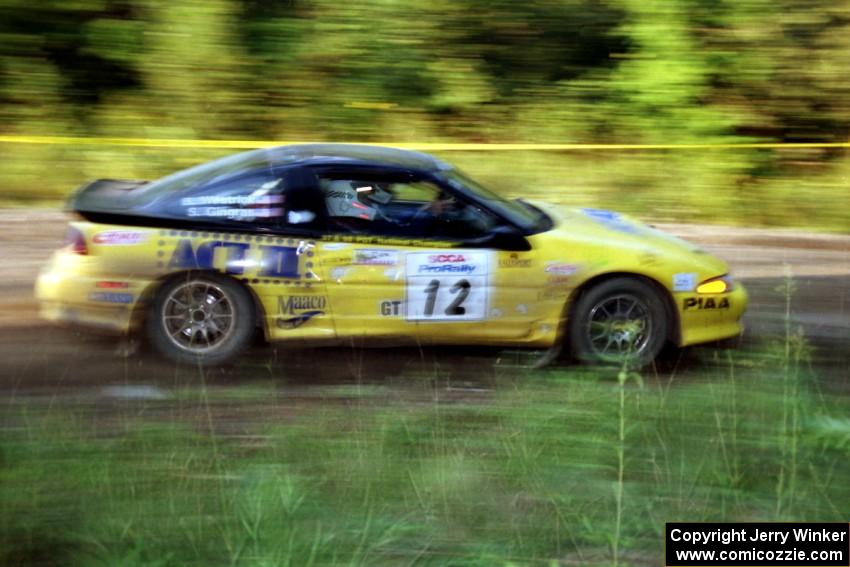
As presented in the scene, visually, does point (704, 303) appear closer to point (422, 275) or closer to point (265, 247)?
point (422, 275)

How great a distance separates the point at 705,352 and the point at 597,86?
7.37 metres

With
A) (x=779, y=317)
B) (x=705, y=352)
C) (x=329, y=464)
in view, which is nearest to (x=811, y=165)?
(x=779, y=317)


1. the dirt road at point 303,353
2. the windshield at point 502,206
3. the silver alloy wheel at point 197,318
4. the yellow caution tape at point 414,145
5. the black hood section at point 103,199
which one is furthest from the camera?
the yellow caution tape at point 414,145

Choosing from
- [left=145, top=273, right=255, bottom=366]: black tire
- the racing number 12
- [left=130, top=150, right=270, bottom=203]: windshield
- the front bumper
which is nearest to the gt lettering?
the racing number 12

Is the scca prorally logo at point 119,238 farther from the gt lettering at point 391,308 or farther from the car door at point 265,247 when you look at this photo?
the gt lettering at point 391,308

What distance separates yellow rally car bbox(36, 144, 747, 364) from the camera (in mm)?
6113

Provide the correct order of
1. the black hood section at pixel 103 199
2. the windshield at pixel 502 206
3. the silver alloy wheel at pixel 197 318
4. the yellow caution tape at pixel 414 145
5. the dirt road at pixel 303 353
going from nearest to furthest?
the dirt road at pixel 303 353, the silver alloy wheel at pixel 197 318, the black hood section at pixel 103 199, the windshield at pixel 502 206, the yellow caution tape at pixel 414 145

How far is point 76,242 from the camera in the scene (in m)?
6.18

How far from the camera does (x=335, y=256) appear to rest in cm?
613

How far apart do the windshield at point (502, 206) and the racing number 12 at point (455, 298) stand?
1.72 ft

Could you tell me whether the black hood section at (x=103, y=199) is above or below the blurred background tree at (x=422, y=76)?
below

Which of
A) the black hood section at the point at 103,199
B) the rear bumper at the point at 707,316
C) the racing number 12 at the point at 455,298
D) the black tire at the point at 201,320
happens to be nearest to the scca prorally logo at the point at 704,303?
the rear bumper at the point at 707,316

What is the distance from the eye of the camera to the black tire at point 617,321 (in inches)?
245

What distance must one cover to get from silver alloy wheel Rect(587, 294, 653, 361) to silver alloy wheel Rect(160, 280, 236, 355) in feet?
6.96
